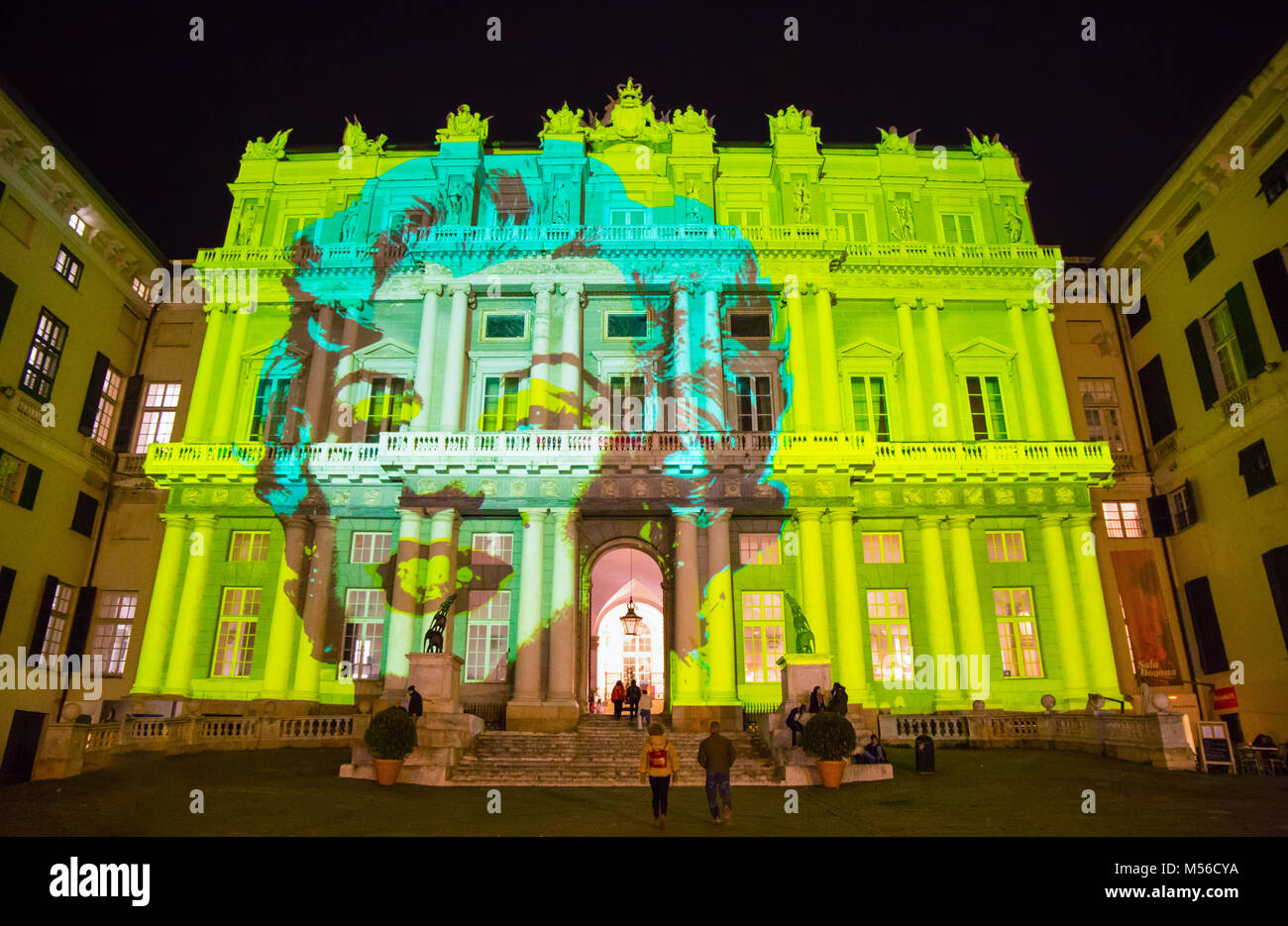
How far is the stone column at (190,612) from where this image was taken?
26.1 meters

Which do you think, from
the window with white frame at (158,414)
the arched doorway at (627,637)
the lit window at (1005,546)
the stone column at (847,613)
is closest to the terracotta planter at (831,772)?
the stone column at (847,613)

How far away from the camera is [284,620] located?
1043 inches

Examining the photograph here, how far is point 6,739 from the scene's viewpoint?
78.7 ft

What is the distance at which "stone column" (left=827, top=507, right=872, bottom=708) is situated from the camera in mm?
25312

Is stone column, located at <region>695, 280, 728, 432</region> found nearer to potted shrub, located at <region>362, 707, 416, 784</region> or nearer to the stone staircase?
the stone staircase

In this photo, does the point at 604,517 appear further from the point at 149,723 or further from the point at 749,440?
the point at 149,723

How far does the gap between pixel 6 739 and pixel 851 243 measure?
107 feet

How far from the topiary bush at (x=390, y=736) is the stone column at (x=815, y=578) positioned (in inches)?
527

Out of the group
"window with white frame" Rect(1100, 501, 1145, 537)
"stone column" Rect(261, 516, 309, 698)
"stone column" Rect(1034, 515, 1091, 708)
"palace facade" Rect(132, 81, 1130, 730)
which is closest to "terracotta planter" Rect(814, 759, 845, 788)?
"palace facade" Rect(132, 81, 1130, 730)

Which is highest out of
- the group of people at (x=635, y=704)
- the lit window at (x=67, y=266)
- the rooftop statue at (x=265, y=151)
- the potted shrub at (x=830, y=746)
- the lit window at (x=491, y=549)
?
the rooftop statue at (x=265, y=151)

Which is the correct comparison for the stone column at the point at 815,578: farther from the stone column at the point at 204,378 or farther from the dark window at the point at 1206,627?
the stone column at the point at 204,378

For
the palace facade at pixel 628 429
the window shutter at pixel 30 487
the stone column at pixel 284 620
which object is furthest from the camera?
the palace facade at pixel 628 429

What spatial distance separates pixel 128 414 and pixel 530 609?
17.9 meters
